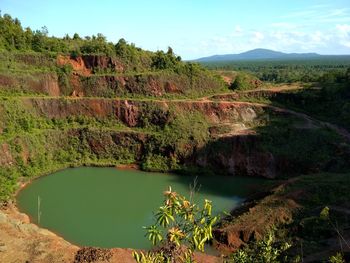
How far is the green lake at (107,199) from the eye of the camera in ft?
66.4

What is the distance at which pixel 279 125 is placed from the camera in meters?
32.9

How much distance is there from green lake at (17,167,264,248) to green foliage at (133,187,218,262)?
12761 mm

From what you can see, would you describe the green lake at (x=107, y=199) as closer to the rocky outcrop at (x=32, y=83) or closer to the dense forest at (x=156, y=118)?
the dense forest at (x=156, y=118)

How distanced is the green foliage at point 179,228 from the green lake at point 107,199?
12.8m

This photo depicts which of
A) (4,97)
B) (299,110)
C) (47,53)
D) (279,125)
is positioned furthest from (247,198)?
(47,53)

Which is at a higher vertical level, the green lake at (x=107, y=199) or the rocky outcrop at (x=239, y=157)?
the rocky outcrop at (x=239, y=157)

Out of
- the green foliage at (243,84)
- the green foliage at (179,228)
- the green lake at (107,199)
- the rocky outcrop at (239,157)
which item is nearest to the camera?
the green foliage at (179,228)

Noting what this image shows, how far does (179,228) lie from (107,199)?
65.7ft

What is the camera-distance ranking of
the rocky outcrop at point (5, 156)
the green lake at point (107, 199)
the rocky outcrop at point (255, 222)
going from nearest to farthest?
1. the rocky outcrop at point (255, 222)
2. the green lake at point (107, 199)
3. the rocky outcrop at point (5, 156)

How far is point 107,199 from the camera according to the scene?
2505 cm

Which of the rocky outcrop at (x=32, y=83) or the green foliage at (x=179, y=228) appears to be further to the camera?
the rocky outcrop at (x=32, y=83)

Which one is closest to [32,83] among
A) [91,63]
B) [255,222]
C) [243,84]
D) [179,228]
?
[91,63]

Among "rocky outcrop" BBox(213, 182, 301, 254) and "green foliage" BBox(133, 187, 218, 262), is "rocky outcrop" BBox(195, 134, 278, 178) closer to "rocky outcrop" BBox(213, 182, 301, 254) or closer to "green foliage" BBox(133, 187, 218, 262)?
"rocky outcrop" BBox(213, 182, 301, 254)

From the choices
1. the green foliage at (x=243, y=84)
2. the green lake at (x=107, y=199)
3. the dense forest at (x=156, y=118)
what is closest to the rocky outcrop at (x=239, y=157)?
the dense forest at (x=156, y=118)
